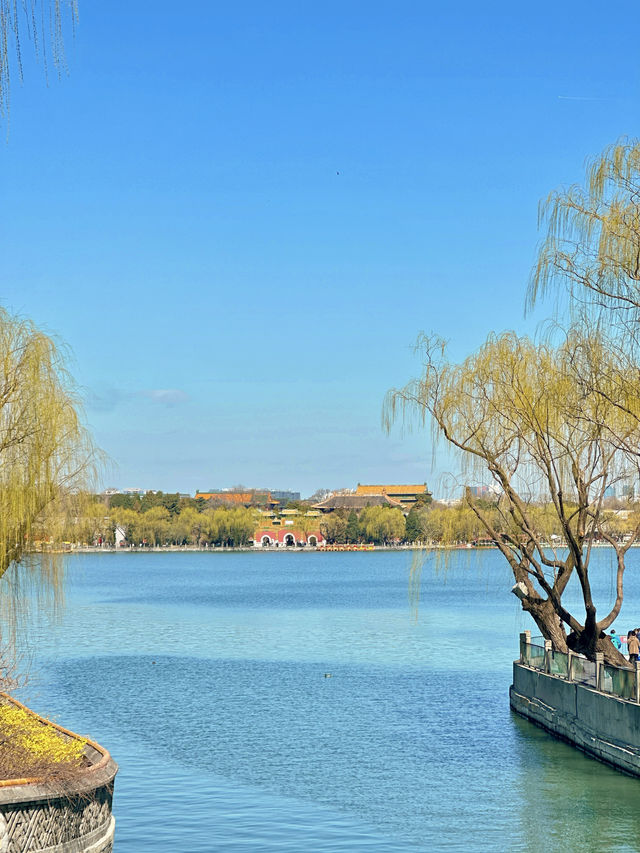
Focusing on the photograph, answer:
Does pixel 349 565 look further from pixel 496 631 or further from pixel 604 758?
pixel 604 758

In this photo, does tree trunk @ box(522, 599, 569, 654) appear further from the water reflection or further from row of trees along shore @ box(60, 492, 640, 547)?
row of trees along shore @ box(60, 492, 640, 547)

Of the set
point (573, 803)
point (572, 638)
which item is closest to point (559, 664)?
point (572, 638)

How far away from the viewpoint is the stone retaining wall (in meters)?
18.0

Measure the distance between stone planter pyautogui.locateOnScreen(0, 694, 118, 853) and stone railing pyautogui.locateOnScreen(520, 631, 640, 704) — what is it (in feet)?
29.6

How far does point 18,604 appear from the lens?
59.9 ft

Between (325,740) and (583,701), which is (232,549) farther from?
(583,701)

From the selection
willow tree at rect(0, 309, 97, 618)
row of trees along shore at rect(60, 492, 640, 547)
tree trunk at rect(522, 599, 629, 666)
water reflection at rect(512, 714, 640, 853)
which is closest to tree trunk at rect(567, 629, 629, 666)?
tree trunk at rect(522, 599, 629, 666)

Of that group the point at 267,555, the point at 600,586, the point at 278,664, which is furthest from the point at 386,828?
the point at 267,555

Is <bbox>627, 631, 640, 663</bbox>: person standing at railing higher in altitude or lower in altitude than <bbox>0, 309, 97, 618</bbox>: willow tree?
lower

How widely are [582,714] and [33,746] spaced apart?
37.1 ft

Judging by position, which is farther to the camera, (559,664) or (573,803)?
(559,664)

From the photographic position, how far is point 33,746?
1251 centimetres

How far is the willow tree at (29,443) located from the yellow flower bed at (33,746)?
190 inches

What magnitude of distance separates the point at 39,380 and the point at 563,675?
36.9 ft
